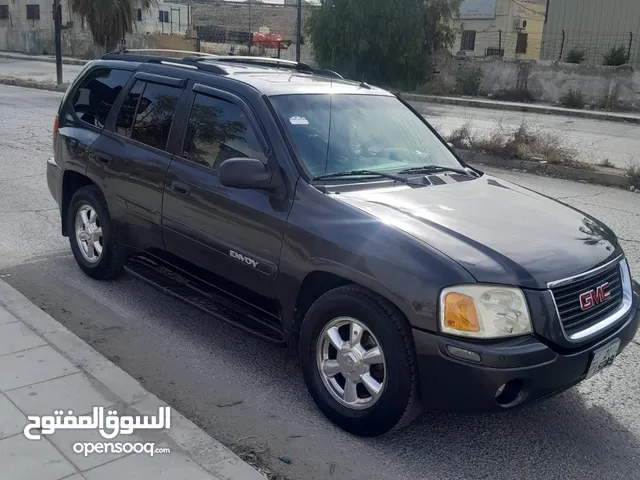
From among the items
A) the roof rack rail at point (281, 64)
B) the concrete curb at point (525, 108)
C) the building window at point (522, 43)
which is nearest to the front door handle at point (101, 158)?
the roof rack rail at point (281, 64)

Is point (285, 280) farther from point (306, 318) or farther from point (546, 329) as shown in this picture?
point (546, 329)

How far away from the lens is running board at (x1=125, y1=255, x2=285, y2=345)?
13.9 feet

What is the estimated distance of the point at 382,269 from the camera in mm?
3453

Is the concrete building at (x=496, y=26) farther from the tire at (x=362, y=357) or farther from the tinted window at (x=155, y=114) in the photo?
the tire at (x=362, y=357)

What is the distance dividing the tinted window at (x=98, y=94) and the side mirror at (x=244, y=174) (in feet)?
6.69

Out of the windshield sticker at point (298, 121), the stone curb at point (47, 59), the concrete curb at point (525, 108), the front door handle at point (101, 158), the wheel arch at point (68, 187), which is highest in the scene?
the windshield sticker at point (298, 121)

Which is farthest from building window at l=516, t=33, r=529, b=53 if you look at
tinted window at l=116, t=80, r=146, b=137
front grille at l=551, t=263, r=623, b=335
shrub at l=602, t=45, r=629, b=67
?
front grille at l=551, t=263, r=623, b=335

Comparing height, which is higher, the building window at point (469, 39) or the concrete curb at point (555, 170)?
the building window at point (469, 39)

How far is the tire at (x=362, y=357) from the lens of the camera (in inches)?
134

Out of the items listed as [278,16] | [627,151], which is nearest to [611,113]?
[627,151]

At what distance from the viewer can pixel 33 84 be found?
Answer: 2627cm

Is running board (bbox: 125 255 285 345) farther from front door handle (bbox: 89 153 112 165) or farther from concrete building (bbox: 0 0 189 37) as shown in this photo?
concrete building (bbox: 0 0 189 37)

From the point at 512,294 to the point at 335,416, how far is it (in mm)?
1176

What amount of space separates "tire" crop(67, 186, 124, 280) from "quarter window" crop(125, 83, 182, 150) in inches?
27.7
